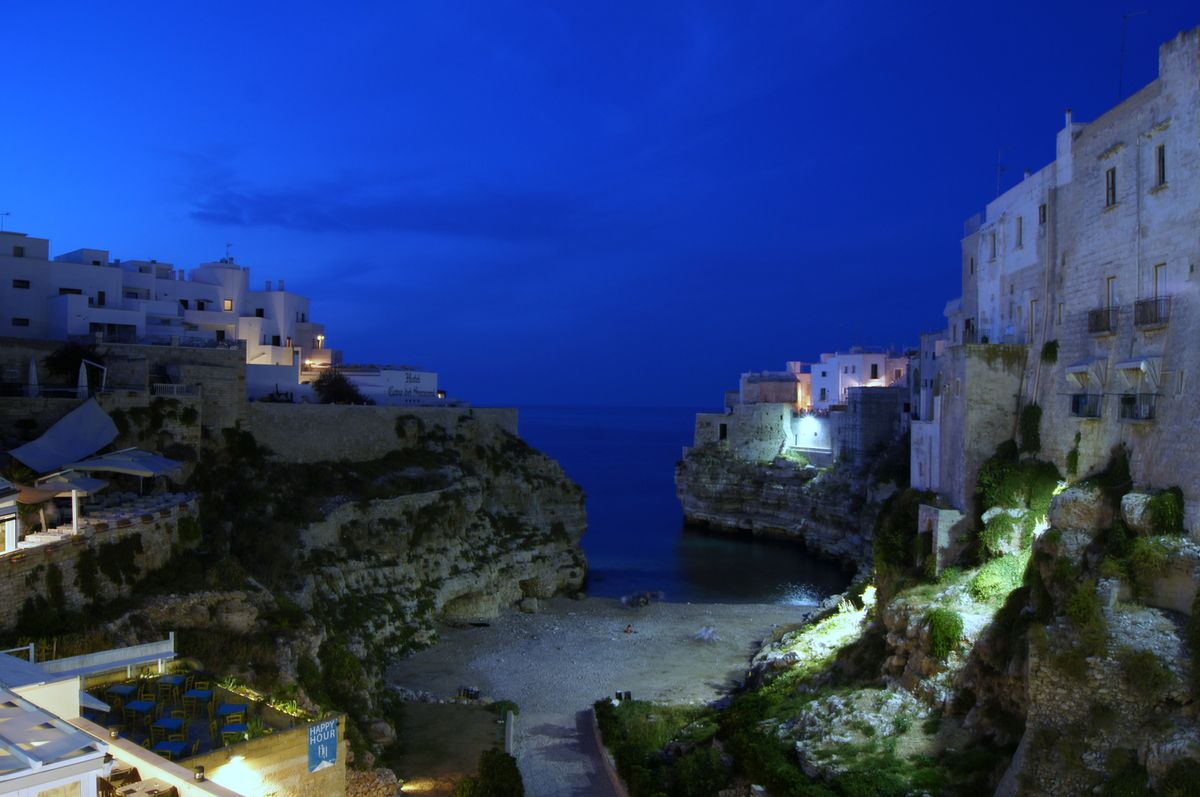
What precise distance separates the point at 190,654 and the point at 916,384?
123ft

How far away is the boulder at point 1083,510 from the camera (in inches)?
706

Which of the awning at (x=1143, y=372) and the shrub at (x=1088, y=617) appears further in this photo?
the awning at (x=1143, y=372)

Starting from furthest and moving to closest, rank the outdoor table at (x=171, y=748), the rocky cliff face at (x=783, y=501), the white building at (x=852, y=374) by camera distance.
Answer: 1. the white building at (x=852, y=374)
2. the rocky cliff face at (x=783, y=501)
3. the outdoor table at (x=171, y=748)

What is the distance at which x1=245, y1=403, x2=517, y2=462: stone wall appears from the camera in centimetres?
3231

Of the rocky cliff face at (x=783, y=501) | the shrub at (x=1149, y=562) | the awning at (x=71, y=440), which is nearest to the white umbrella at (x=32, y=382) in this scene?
the awning at (x=71, y=440)

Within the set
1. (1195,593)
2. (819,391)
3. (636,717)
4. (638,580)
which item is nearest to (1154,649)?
(1195,593)

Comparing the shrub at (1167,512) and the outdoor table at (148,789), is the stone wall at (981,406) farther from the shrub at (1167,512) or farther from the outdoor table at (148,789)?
the outdoor table at (148,789)

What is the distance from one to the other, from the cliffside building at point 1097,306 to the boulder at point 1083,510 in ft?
3.19

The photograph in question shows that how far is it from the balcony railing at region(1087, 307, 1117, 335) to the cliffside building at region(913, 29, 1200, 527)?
0.03 metres

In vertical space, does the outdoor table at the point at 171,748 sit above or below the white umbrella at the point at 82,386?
below

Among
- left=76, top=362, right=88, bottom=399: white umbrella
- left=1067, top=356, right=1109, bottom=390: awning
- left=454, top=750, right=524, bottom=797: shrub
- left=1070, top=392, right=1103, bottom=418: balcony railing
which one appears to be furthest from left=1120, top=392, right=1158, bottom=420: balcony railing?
left=76, top=362, right=88, bottom=399: white umbrella

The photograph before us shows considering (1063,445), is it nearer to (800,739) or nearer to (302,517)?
(800,739)

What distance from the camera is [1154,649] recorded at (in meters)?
14.4

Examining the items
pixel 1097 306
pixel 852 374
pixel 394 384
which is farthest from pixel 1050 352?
pixel 852 374
